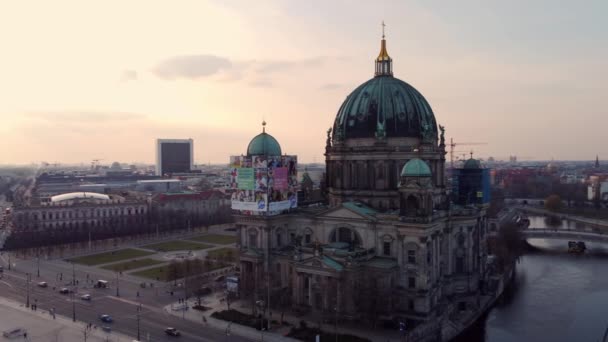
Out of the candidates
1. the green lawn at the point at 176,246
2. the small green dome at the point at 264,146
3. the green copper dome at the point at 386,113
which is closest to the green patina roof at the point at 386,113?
the green copper dome at the point at 386,113

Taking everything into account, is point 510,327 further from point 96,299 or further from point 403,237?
point 96,299

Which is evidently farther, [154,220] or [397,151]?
[154,220]

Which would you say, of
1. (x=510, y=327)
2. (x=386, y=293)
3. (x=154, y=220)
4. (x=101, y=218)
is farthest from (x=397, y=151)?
(x=101, y=218)

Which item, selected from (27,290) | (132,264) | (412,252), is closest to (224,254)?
(132,264)

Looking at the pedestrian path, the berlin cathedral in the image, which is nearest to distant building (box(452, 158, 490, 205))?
the berlin cathedral

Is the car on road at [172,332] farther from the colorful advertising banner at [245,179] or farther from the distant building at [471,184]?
the distant building at [471,184]

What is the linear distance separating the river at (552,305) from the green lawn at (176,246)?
8696 centimetres

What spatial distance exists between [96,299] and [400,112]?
69617mm

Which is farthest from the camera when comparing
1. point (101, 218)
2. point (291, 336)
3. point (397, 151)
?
point (101, 218)

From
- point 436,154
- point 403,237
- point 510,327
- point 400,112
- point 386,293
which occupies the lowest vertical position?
point 510,327

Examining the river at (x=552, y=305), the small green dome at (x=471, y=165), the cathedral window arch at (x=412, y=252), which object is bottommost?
the river at (x=552, y=305)

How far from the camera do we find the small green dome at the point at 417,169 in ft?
276

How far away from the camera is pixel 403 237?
273 feet

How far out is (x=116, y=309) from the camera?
89.7 m
